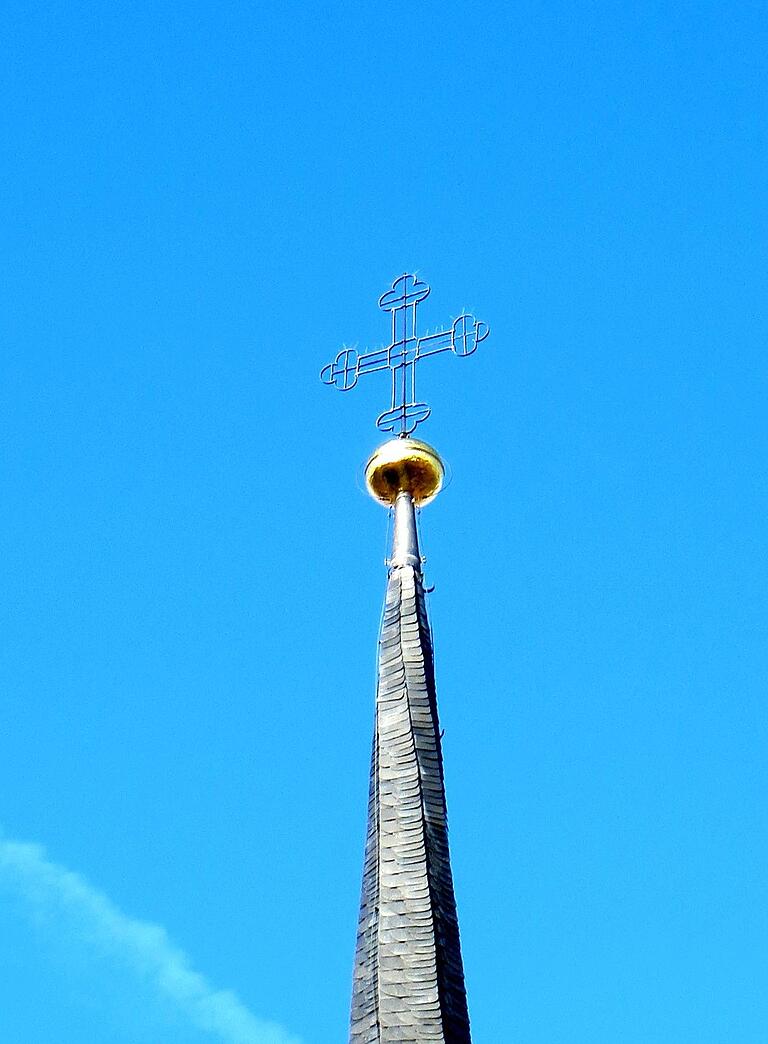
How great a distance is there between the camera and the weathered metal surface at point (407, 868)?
1043cm

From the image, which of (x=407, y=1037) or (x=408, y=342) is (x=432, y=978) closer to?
(x=407, y=1037)

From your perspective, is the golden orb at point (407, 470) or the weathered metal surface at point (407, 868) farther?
the golden orb at point (407, 470)

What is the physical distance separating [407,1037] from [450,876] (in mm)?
1198

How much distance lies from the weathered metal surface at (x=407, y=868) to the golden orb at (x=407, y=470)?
0.57m

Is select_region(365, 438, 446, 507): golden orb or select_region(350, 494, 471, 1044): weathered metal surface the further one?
select_region(365, 438, 446, 507): golden orb

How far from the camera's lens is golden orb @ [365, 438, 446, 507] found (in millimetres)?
13211

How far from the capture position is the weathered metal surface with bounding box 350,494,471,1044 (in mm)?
10430

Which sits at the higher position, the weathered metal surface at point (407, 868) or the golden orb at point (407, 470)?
the golden orb at point (407, 470)

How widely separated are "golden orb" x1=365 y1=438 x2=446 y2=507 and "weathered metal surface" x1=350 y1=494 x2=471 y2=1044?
57 centimetres

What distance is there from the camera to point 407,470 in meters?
13.2

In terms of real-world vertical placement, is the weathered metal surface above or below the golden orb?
below

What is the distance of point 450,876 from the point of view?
36.9 feet

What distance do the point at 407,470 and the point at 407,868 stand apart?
3.00 metres

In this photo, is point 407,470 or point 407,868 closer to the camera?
point 407,868
